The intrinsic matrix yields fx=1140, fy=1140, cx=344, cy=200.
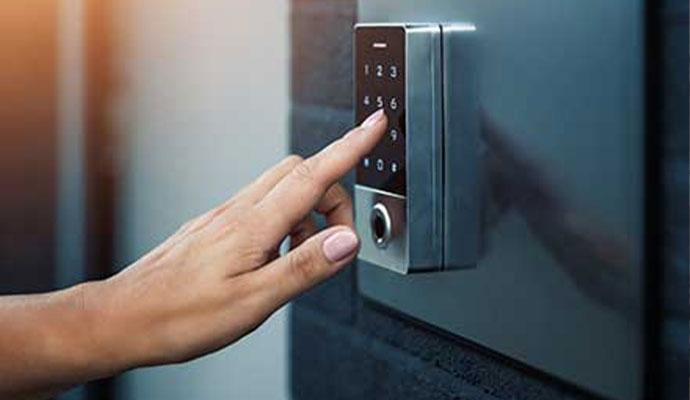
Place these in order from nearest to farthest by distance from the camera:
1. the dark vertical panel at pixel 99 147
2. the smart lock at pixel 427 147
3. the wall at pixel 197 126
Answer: the smart lock at pixel 427 147 < the wall at pixel 197 126 < the dark vertical panel at pixel 99 147

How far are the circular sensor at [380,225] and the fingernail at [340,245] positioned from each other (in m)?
0.07

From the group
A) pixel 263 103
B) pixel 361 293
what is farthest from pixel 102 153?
pixel 361 293

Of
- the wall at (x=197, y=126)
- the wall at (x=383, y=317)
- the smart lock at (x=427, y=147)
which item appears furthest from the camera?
the wall at (x=197, y=126)

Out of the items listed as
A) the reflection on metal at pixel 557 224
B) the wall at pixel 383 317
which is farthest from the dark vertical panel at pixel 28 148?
the reflection on metal at pixel 557 224

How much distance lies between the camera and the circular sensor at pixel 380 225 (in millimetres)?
621

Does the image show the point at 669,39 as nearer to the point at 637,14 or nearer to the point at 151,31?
the point at 637,14

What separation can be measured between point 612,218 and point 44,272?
0.87 metres

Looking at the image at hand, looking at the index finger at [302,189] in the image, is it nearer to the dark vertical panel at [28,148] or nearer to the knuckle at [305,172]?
the knuckle at [305,172]

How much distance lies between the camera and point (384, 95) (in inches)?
24.2

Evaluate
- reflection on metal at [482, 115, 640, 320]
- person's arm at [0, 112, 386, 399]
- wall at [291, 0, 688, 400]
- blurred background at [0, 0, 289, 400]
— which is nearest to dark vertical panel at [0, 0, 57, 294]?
blurred background at [0, 0, 289, 400]

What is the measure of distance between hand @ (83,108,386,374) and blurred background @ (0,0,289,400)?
0.31 metres

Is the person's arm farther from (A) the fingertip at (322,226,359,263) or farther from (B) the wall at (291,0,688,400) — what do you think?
(B) the wall at (291,0,688,400)

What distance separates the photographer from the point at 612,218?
512 millimetres

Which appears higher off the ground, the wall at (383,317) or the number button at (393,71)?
the number button at (393,71)
